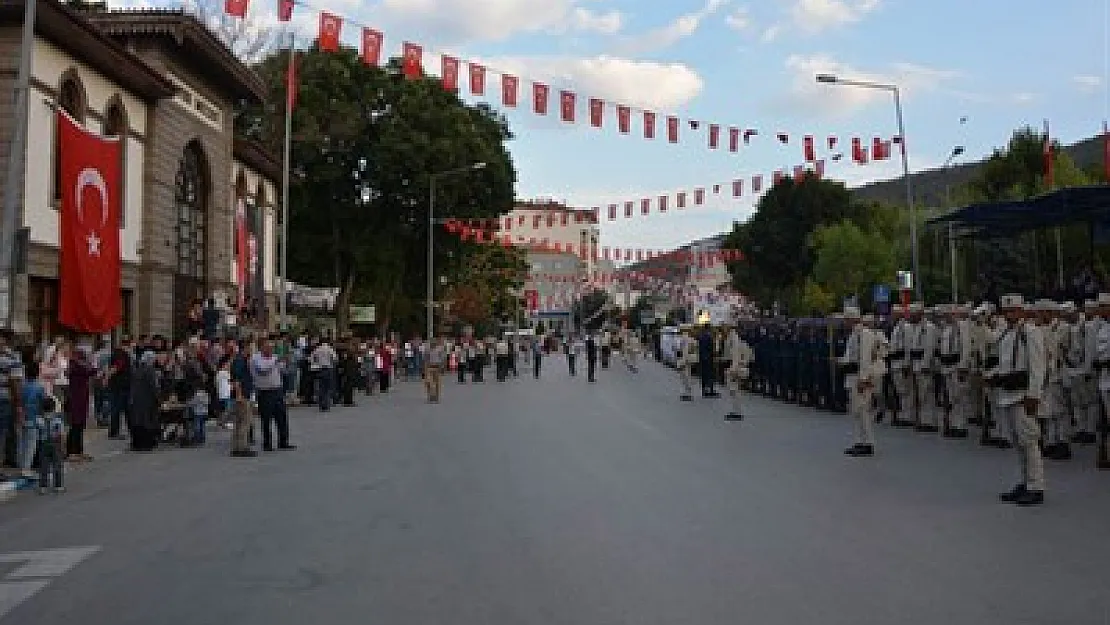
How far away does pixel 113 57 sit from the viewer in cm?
2612

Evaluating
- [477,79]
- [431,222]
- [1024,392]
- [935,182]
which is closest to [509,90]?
[477,79]

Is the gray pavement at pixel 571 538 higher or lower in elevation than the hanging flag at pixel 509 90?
lower

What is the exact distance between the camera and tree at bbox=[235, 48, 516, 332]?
5122 centimetres

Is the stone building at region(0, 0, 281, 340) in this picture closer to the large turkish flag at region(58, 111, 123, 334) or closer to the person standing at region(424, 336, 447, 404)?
the large turkish flag at region(58, 111, 123, 334)

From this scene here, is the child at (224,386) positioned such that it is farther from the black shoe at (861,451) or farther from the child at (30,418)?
the black shoe at (861,451)

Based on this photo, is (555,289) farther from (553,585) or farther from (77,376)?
(553,585)

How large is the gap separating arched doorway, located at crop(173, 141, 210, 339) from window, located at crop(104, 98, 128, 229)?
344cm

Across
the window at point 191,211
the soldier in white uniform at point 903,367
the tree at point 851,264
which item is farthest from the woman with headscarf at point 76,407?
the tree at point 851,264

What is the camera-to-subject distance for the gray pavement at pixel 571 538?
6812mm

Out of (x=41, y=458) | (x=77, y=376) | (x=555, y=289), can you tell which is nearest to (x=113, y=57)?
(x=77, y=376)

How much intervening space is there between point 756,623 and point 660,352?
56.5m

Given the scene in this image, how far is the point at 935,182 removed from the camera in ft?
332

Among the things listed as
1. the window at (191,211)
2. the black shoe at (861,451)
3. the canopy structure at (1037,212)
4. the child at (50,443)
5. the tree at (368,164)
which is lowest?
the black shoe at (861,451)

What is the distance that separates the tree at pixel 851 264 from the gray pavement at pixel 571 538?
43.1 m
